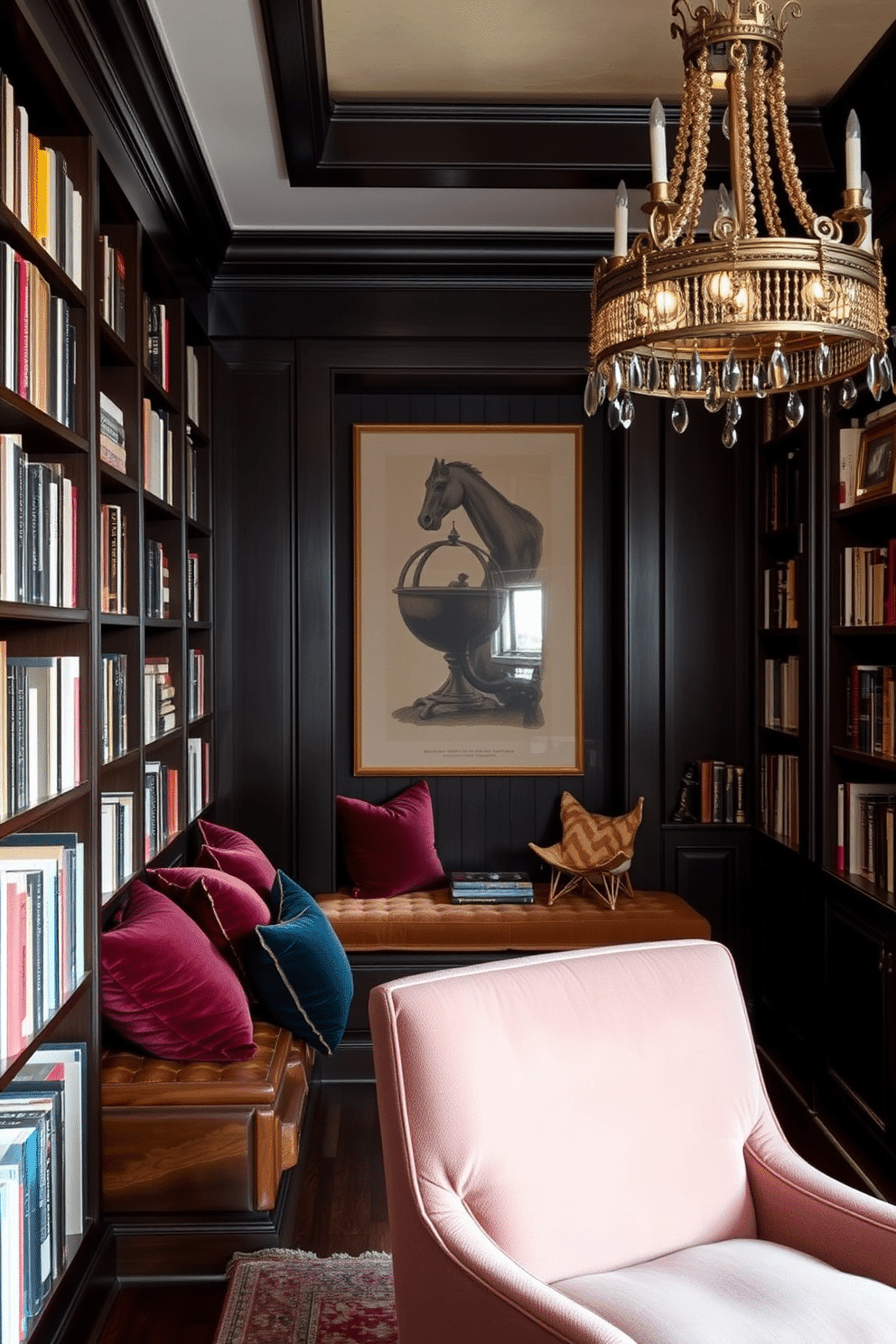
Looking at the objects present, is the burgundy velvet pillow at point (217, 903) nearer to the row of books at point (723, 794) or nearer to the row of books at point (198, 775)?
the row of books at point (198, 775)

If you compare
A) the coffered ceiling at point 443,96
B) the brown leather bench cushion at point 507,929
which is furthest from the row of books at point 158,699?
the coffered ceiling at point 443,96

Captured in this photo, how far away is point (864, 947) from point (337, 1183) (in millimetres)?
1612

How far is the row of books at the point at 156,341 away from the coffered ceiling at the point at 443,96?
513 millimetres

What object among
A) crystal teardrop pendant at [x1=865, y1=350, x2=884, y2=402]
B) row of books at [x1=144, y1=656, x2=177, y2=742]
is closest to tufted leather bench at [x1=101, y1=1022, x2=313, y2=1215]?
row of books at [x1=144, y1=656, x2=177, y2=742]

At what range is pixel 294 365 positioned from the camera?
14.1ft

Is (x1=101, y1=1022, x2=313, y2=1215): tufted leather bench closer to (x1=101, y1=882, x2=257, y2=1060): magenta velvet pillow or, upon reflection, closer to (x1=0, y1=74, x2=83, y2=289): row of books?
(x1=101, y1=882, x2=257, y2=1060): magenta velvet pillow

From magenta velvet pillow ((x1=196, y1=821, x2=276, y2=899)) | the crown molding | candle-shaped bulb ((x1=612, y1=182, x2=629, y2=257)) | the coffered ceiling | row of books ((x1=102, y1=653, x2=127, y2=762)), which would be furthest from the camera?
magenta velvet pillow ((x1=196, y1=821, x2=276, y2=899))

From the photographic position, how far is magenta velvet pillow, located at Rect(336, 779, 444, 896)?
14.2ft

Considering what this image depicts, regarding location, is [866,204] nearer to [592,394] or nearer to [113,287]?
[592,394]

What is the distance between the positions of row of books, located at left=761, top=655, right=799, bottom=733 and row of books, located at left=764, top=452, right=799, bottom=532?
0.48 m

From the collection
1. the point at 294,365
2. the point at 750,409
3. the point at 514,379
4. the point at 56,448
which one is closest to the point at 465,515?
the point at 514,379

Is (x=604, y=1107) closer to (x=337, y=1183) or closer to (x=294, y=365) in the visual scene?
(x=337, y=1183)

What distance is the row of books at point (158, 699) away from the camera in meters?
3.15

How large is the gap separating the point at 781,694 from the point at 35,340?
9.38ft
